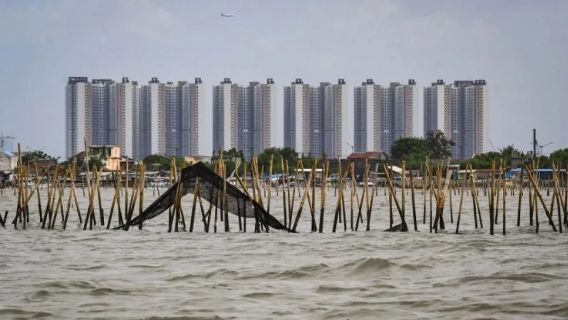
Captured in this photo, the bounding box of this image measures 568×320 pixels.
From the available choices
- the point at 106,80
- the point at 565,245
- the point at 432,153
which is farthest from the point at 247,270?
the point at 106,80

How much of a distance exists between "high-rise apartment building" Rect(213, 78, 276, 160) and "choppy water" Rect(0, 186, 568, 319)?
10974cm

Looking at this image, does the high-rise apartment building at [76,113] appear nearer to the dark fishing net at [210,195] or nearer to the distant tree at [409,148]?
the distant tree at [409,148]

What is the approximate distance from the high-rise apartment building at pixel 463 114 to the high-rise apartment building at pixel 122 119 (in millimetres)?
39364

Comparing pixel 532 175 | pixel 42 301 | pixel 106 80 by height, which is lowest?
pixel 42 301

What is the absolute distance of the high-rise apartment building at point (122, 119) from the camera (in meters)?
128

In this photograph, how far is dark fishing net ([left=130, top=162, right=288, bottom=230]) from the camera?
60.5 feet

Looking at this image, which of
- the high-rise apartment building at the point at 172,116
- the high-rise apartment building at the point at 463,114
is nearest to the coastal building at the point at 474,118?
the high-rise apartment building at the point at 463,114

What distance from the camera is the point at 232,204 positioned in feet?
62.3

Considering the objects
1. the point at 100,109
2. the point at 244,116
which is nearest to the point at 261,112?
the point at 244,116

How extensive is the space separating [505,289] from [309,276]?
2.54m

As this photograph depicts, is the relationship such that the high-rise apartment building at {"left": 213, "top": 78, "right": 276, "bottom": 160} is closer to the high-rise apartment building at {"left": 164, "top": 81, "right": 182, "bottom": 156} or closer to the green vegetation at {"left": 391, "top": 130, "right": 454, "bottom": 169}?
the high-rise apartment building at {"left": 164, "top": 81, "right": 182, "bottom": 156}

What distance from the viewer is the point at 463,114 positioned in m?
128

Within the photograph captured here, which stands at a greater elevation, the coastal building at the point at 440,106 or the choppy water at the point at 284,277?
the coastal building at the point at 440,106

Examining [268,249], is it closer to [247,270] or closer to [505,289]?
[247,270]
